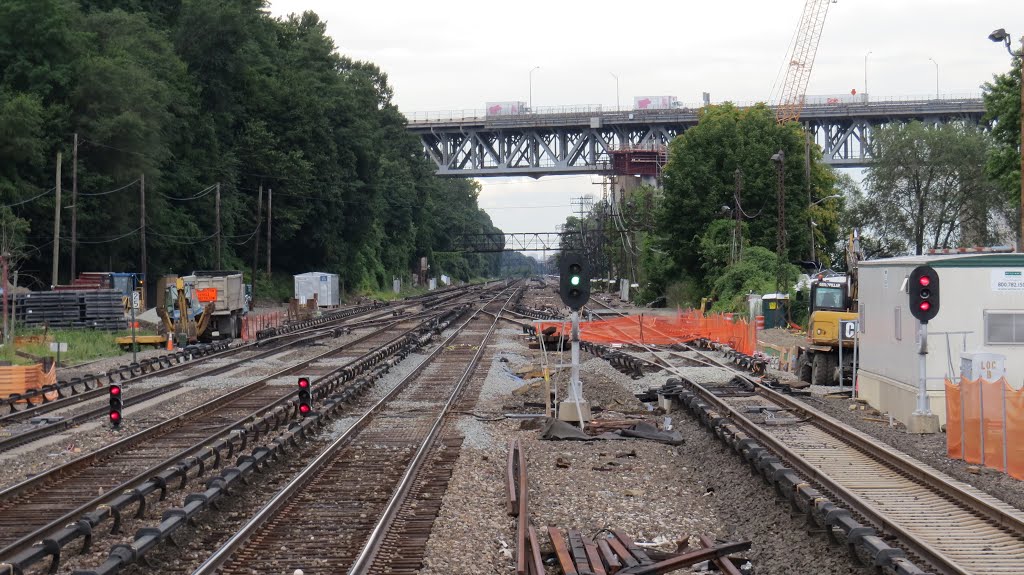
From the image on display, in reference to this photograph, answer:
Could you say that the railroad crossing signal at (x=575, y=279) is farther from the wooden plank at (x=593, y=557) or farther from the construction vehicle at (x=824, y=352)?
the construction vehicle at (x=824, y=352)

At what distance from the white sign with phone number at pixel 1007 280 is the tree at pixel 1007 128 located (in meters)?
30.7

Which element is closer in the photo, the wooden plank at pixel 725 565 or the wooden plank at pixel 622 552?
the wooden plank at pixel 725 565

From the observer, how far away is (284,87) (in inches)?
3105

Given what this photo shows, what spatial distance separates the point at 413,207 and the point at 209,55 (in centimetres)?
5699

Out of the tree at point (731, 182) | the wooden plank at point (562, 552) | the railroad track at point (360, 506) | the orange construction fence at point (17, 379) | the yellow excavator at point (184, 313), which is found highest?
the tree at point (731, 182)

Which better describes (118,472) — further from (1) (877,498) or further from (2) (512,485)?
(1) (877,498)

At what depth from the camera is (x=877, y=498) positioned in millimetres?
11625

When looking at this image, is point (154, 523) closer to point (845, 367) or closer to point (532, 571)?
point (532, 571)

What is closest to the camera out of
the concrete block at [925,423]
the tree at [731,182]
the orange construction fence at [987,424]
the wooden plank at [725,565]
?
the wooden plank at [725,565]

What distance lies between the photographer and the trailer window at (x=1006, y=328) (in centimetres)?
1747

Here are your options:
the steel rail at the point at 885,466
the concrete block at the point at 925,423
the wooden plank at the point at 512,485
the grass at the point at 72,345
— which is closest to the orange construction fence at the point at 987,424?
the steel rail at the point at 885,466

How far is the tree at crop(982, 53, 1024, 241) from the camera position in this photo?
46.0 meters

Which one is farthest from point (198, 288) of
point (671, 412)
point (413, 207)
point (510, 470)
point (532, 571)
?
point (413, 207)

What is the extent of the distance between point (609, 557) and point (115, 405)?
11439mm
